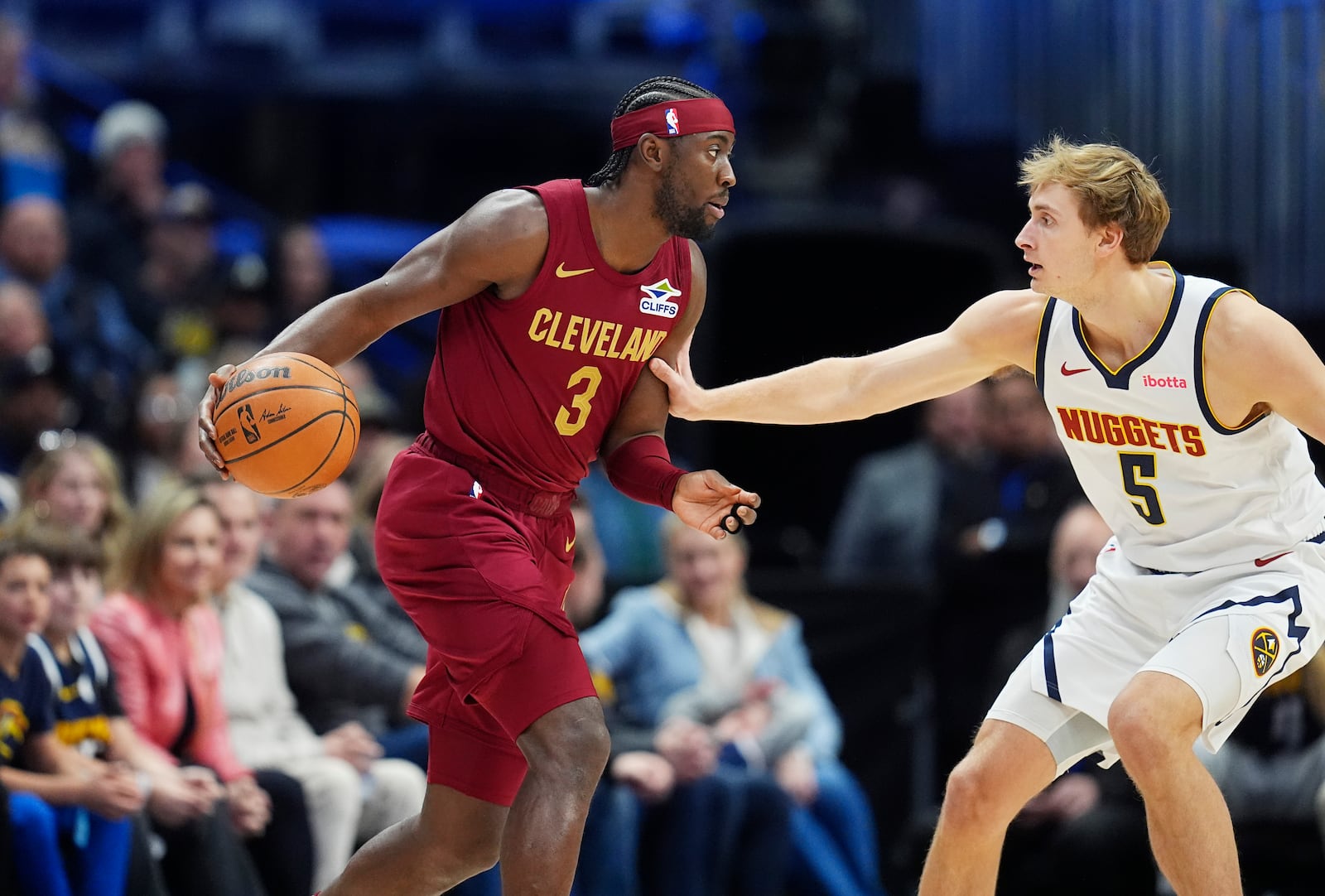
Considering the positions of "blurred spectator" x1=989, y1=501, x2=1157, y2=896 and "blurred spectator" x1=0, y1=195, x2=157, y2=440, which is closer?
"blurred spectator" x1=989, y1=501, x2=1157, y2=896

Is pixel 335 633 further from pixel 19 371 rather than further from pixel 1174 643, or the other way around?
pixel 1174 643

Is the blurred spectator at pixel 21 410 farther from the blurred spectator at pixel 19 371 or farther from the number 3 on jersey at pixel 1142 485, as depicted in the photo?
the number 3 on jersey at pixel 1142 485

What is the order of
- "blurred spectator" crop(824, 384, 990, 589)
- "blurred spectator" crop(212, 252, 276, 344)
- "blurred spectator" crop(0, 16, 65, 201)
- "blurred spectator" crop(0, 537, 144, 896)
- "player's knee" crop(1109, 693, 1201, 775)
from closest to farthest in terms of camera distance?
"player's knee" crop(1109, 693, 1201, 775) → "blurred spectator" crop(0, 537, 144, 896) → "blurred spectator" crop(824, 384, 990, 589) → "blurred spectator" crop(212, 252, 276, 344) → "blurred spectator" crop(0, 16, 65, 201)

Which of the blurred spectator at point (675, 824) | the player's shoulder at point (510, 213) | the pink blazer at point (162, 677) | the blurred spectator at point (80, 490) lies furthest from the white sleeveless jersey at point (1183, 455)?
the blurred spectator at point (80, 490)

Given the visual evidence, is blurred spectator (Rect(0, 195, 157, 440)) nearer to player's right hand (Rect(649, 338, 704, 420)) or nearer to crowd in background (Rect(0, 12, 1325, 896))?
crowd in background (Rect(0, 12, 1325, 896))

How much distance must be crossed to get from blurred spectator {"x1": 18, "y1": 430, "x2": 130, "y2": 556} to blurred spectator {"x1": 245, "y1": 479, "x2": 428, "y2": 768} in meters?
0.61

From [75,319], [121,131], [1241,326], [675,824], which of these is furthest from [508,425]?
Result: [121,131]

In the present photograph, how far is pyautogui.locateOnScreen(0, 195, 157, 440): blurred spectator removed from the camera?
8.77m

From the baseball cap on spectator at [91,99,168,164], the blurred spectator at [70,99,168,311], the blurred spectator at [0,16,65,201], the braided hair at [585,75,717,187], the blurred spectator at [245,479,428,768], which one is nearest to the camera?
the braided hair at [585,75,717,187]

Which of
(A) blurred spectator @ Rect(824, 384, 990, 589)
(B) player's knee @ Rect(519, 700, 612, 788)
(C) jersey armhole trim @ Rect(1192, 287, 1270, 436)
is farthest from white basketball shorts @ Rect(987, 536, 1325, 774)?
(A) blurred spectator @ Rect(824, 384, 990, 589)

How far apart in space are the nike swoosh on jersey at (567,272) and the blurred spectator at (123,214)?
18.8ft

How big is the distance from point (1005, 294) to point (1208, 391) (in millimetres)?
674

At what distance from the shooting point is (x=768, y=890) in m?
7.41

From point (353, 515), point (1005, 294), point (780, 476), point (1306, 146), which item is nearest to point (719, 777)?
point (353, 515)
